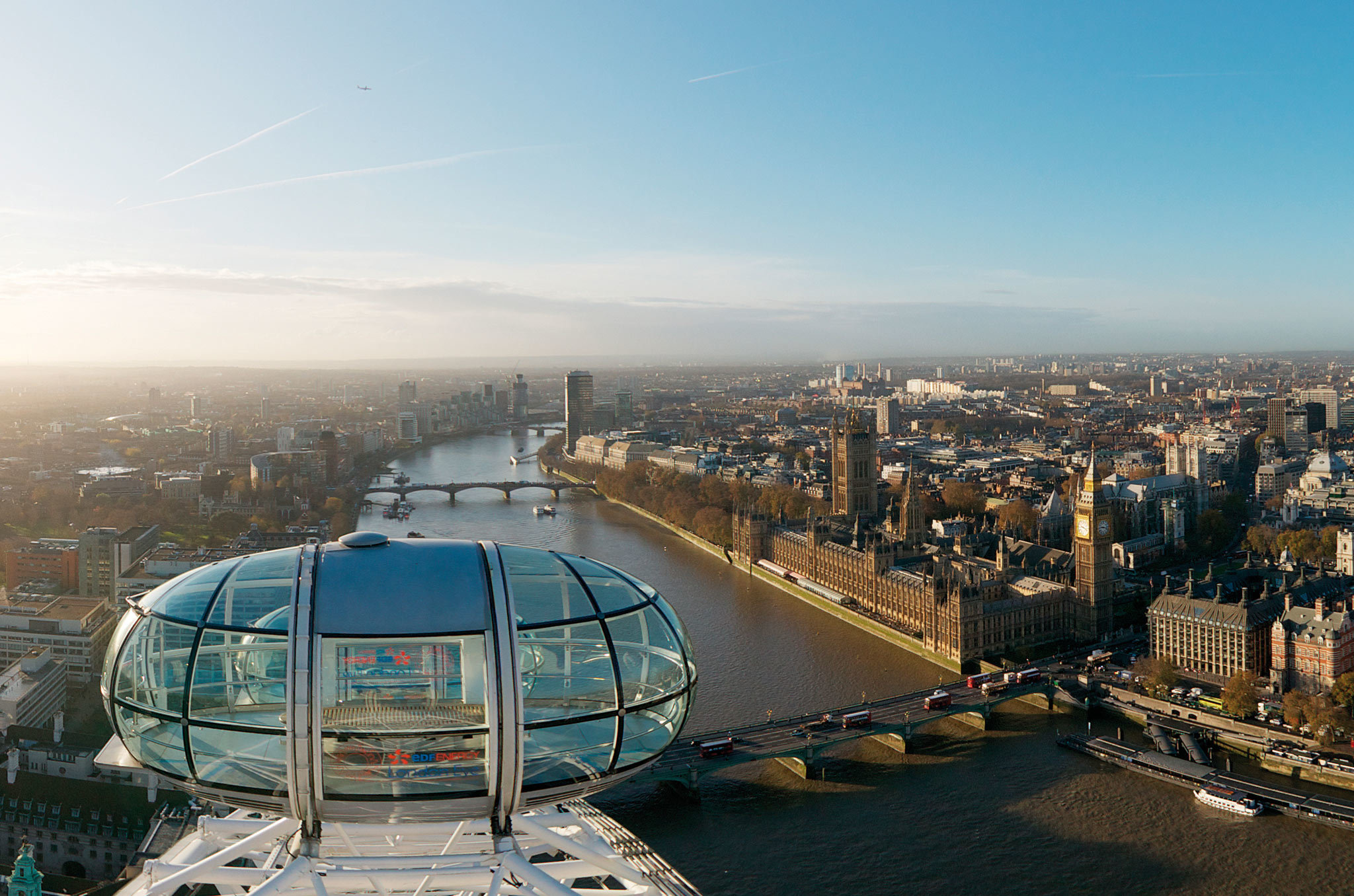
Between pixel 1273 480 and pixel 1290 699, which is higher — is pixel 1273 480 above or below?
above

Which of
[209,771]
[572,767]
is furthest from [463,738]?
[209,771]

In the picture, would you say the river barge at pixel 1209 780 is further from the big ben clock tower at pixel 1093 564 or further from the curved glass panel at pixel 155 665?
the curved glass panel at pixel 155 665

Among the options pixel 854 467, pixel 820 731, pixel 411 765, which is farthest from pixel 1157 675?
pixel 411 765

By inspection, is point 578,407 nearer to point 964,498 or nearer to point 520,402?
point 520,402

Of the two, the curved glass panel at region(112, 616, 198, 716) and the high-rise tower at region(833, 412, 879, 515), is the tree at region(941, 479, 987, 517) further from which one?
the curved glass panel at region(112, 616, 198, 716)

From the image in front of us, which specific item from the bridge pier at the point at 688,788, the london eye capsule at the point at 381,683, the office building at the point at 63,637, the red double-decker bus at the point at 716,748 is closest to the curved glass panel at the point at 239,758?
the london eye capsule at the point at 381,683

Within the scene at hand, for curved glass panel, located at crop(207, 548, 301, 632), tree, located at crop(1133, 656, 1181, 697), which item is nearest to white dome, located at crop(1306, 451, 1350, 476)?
tree, located at crop(1133, 656, 1181, 697)
